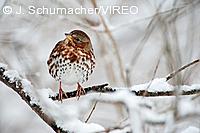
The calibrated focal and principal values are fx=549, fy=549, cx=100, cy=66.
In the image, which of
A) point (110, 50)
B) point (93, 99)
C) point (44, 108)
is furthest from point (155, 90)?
point (110, 50)

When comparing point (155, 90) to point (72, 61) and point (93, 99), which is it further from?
point (72, 61)

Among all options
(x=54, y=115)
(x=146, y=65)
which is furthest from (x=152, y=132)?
(x=146, y=65)

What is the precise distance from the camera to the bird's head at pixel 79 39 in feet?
6.74

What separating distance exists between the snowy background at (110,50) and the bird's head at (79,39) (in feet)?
0.67

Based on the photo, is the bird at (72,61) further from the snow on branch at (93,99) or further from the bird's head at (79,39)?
the snow on branch at (93,99)

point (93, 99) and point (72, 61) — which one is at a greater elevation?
point (72, 61)

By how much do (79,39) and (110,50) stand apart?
1.46 metres

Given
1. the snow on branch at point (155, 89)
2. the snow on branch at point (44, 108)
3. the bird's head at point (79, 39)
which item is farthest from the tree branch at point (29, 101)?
the bird's head at point (79, 39)

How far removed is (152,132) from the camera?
221cm

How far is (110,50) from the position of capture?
353 centimetres

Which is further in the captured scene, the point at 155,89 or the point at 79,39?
the point at 79,39

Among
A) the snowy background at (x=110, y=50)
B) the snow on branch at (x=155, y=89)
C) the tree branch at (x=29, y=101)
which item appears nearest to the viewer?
the tree branch at (x=29, y=101)

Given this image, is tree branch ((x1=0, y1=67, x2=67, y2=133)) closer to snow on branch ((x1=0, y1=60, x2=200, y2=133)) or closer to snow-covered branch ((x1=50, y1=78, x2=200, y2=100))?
snow on branch ((x1=0, y1=60, x2=200, y2=133))

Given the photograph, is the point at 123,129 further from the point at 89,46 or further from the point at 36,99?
the point at 89,46
